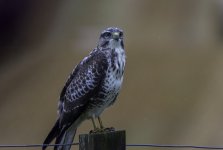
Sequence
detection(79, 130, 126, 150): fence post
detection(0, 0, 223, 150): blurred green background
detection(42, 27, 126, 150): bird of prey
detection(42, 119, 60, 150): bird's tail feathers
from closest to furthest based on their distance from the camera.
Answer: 1. detection(79, 130, 126, 150): fence post
2. detection(42, 119, 60, 150): bird's tail feathers
3. detection(42, 27, 126, 150): bird of prey
4. detection(0, 0, 223, 150): blurred green background

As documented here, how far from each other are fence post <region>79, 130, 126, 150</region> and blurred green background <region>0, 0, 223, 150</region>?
218 inches

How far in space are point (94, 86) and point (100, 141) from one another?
1.49 m

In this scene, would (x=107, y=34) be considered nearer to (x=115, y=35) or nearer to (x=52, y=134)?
(x=115, y=35)

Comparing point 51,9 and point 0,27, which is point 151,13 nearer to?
point 51,9

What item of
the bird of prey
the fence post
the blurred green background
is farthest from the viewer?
the blurred green background

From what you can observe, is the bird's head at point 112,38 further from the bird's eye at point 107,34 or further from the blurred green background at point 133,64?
the blurred green background at point 133,64

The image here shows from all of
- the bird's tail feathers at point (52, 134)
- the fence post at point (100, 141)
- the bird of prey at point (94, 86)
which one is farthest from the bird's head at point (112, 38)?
the fence post at point (100, 141)

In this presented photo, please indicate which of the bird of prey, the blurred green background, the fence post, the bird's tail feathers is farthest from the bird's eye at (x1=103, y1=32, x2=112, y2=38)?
the blurred green background

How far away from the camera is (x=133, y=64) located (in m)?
11.1

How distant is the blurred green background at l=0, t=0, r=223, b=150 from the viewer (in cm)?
1030

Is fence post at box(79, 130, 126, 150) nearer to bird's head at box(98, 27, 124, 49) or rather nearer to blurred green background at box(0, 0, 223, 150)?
bird's head at box(98, 27, 124, 49)

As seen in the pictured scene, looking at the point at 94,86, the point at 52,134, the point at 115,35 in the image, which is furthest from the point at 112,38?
the point at 52,134

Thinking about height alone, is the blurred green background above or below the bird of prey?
above

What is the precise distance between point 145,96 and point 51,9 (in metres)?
2.45
